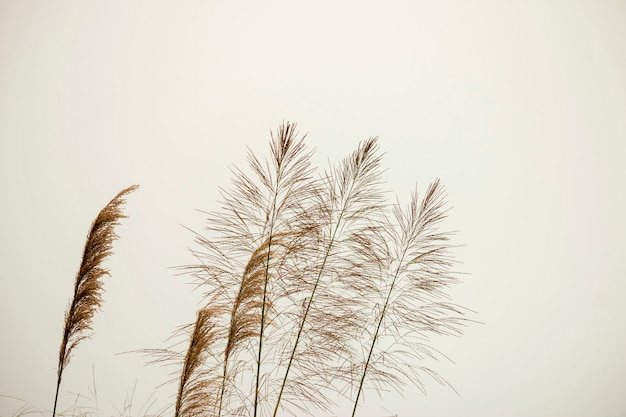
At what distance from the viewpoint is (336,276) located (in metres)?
2.22

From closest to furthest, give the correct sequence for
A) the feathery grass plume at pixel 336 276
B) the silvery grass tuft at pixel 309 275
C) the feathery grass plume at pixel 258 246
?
the feathery grass plume at pixel 258 246 < the silvery grass tuft at pixel 309 275 < the feathery grass plume at pixel 336 276

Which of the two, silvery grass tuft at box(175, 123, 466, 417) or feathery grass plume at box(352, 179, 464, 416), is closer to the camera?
silvery grass tuft at box(175, 123, 466, 417)

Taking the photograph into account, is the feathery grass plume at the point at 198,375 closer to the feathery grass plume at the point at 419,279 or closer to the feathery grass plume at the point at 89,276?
the feathery grass plume at the point at 89,276

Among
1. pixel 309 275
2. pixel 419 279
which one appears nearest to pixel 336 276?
pixel 309 275

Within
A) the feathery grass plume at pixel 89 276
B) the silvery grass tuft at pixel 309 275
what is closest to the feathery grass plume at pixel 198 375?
the silvery grass tuft at pixel 309 275

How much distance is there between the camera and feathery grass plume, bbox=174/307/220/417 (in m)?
Answer: 1.96

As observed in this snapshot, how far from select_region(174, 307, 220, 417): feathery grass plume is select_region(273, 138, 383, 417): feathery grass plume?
0.38m

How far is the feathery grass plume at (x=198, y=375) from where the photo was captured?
1.96 metres

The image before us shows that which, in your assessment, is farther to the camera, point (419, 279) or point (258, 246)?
point (419, 279)

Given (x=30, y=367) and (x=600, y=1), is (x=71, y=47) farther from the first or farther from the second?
(x=600, y=1)

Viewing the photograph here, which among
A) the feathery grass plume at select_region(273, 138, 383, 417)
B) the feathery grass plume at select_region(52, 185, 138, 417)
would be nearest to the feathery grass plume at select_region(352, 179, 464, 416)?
the feathery grass plume at select_region(273, 138, 383, 417)

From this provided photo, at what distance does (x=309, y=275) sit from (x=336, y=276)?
161 mm

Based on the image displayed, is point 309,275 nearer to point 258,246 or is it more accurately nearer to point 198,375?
point 258,246

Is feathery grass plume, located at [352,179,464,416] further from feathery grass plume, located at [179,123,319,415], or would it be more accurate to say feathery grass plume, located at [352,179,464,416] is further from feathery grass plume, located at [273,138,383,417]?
feathery grass plume, located at [179,123,319,415]
